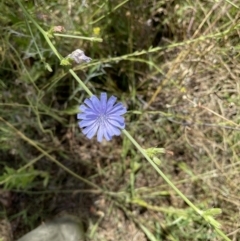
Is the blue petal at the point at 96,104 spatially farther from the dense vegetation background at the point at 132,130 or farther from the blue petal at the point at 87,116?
the dense vegetation background at the point at 132,130

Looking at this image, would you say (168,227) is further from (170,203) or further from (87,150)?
(87,150)

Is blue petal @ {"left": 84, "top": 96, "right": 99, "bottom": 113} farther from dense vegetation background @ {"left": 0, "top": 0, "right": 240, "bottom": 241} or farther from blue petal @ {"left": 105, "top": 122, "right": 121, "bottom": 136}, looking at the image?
dense vegetation background @ {"left": 0, "top": 0, "right": 240, "bottom": 241}

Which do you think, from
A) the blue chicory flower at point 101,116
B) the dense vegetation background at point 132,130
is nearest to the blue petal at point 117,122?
the blue chicory flower at point 101,116

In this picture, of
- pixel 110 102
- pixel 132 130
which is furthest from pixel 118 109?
pixel 132 130

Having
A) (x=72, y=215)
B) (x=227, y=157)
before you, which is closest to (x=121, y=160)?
(x=72, y=215)

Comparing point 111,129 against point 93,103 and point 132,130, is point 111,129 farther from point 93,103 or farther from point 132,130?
point 132,130

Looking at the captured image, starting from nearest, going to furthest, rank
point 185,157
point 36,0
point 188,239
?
point 36,0 < point 188,239 < point 185,157
